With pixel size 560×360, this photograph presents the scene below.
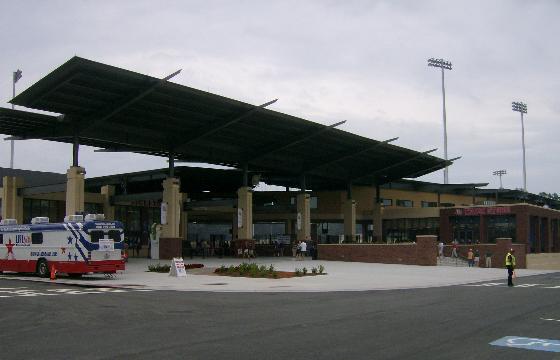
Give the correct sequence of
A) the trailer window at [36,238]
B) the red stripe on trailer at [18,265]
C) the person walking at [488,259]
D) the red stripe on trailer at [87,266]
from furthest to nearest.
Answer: the person walking at [488,259]
the red stripe on trailer at [18,265]
the trailer window at [36,238]
the red stripe on trailer at [87,266]

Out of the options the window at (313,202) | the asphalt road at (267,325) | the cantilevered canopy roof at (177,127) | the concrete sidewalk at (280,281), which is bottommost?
the concrete sidewalk at (280,281)

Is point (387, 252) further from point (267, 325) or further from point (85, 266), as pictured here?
point (267, 325)

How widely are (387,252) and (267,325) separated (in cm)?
3234

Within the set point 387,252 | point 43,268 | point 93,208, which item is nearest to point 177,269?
point 43,268

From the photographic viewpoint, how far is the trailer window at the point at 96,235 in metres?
27.0

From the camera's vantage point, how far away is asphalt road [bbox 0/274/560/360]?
33.1 ft

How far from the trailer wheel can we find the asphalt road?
23.6ft

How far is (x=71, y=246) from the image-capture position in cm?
2712

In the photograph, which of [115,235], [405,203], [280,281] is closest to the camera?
[280,281]

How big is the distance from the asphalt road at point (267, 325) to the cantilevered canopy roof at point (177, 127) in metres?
15.4

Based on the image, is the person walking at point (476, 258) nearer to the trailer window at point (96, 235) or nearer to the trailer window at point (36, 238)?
the trailer window at point (96, 235)

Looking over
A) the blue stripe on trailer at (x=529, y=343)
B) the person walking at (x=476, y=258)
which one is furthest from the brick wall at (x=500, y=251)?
the blue stripe on trailer at (x=529, y=343)

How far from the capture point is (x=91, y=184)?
200 ft

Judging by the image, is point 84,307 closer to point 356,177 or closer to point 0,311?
point 0,311
